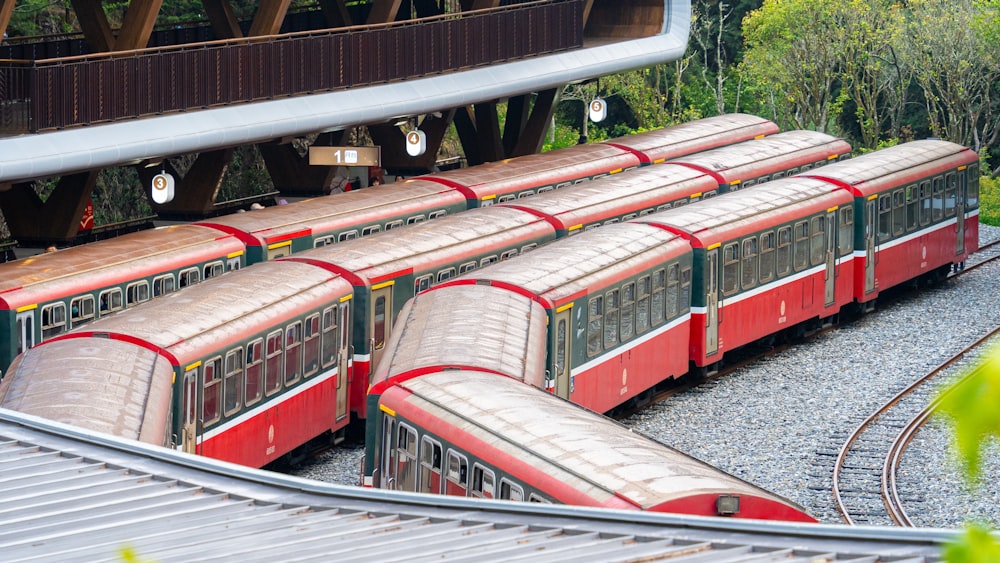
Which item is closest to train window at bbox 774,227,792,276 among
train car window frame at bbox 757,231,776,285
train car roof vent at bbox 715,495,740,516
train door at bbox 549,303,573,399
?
train car window frame at bbox 757,231,776,285

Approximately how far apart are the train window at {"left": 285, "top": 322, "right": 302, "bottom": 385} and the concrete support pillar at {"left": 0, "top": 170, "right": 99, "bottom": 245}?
7.17 metres

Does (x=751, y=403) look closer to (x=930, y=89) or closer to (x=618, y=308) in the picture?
(x=618, y=308)

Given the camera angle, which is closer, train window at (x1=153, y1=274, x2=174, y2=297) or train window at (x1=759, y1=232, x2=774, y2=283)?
train window at (x1=153, y1=274, x2=174, y2=297)

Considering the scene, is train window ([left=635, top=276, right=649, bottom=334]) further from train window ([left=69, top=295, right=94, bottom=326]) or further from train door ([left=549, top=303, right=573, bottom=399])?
train window ([left=69, top=295, right=94, bottom=326])

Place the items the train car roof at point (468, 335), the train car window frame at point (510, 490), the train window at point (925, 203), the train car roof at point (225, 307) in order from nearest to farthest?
the train car window frame at point (510, 490) < the train car roof at point (468, 335) < the train car roof at point (225, 307) < the train window at point (925, 203)

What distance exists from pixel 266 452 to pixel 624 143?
16925 millimetres

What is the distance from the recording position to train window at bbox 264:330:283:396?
46.3 ft

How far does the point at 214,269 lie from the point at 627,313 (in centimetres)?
538

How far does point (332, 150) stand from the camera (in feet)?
79.2

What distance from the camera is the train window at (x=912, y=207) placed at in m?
25.1

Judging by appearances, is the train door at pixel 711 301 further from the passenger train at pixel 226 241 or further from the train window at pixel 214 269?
the train window at pixel 214 269

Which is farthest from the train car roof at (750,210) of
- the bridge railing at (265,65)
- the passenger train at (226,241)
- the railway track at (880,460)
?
the bridge railing at (265,65)

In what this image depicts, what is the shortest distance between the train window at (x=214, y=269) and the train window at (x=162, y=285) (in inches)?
30.2

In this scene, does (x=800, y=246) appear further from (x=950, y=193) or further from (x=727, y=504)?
(x=727, y=504)
